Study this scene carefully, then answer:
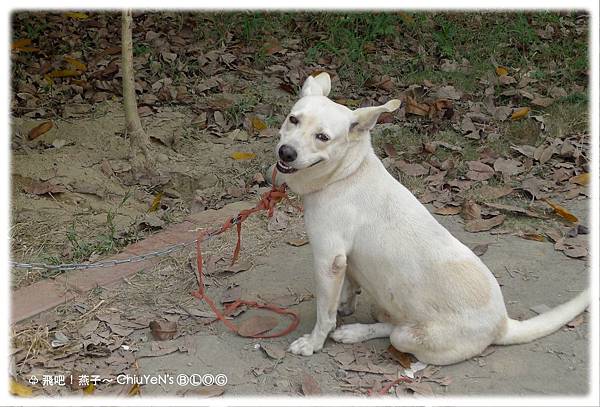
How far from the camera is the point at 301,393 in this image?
3666 millimetres

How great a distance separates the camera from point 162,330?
410 centimetres

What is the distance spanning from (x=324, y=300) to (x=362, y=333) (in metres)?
0.34

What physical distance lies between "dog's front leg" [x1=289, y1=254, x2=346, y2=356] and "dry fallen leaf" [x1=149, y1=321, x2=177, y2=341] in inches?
27.2

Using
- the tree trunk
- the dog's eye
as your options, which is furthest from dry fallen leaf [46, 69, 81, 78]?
the dog's eye

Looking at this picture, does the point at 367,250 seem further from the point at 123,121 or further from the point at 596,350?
the point at 123,121

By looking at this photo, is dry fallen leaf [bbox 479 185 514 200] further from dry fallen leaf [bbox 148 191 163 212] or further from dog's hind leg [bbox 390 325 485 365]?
dry fallen leaf [bbox 148 191 163 212]

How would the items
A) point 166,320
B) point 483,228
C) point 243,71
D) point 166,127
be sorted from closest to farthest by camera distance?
1. point 166,320
2. point 483,228
3. point 166,127
4. point 243,71

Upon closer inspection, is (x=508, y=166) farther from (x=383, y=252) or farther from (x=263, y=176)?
(x=383, y=252)

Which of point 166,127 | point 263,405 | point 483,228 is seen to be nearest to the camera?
point 263,405

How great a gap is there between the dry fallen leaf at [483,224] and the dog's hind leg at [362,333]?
143cm

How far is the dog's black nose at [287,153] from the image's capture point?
358cm

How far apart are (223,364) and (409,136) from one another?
348cm

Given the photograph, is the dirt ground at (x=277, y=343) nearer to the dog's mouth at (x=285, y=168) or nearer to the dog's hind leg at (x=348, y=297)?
the dog's hind leg at (x=348, y=297)

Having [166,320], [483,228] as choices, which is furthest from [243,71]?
[166,320]
